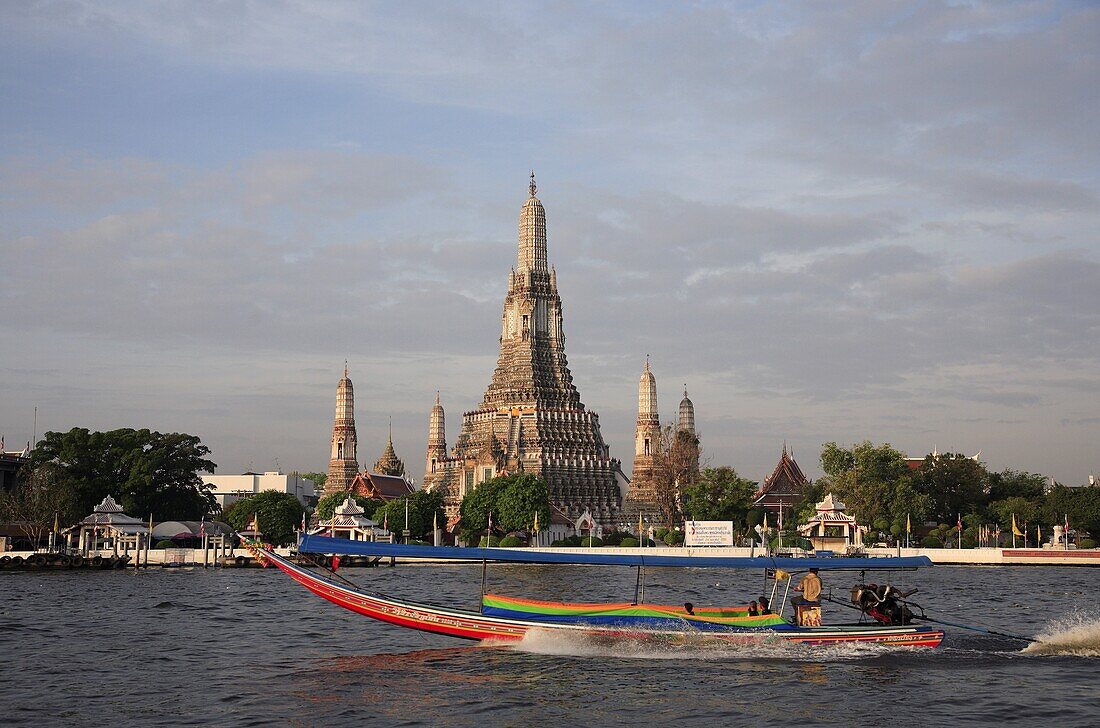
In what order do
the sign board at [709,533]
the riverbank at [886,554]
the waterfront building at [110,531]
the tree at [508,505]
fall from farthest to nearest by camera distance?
the tree at [508,505] → the sign board at [709,533] → the waterfront building at [110,531] → the riverbank at [886,554]

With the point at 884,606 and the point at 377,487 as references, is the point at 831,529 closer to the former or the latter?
the point at 884,606

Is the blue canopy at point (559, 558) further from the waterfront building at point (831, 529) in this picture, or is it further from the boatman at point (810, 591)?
the waterfront building at point (831, 529)

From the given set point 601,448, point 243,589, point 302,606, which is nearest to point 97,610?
point 302,606

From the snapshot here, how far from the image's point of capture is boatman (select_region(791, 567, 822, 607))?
108 feet

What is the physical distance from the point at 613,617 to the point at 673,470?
90412mm

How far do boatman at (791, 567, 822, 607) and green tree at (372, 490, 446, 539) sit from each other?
8732 cm

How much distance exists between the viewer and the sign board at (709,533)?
331ft

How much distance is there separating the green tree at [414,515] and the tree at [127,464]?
19.5 m

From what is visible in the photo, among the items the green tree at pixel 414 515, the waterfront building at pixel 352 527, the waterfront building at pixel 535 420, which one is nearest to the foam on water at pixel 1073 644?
the waterfront building at pixel 352 527

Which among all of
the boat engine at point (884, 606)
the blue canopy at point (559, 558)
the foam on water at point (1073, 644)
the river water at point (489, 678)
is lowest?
the river water at point (489, 678)

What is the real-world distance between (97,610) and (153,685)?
23.8 m

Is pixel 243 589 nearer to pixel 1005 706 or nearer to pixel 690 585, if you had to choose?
pixel 690 585

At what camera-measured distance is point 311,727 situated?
1002 inches

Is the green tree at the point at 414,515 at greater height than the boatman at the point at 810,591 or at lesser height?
lesser
